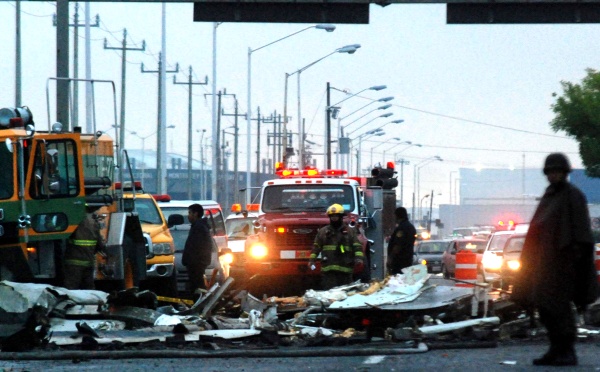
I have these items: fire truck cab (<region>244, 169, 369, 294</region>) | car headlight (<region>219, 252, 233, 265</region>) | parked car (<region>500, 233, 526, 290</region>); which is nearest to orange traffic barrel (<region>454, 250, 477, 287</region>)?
parked car (<region>500, 233, 526, 290</region>)

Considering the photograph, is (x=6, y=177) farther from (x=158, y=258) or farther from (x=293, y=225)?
(x=293, y=225)

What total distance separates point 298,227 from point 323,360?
454 inches

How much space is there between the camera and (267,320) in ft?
49.0

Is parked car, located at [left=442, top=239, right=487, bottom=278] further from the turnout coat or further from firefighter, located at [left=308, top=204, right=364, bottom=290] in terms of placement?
the turnout coat

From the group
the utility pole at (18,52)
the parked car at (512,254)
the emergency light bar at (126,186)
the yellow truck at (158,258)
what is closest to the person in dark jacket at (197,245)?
the emergency light bar at (126,186)

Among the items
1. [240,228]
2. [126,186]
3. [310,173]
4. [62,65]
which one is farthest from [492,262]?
[62,65]

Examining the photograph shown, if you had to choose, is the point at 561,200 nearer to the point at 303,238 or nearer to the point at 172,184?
the point at 303,238

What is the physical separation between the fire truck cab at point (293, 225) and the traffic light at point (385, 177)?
12.5ft

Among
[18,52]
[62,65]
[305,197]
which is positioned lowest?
[305,197]

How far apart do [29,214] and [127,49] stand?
46270 mm

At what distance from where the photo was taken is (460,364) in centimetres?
1052

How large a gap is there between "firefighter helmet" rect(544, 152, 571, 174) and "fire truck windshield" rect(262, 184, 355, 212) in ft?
44.2

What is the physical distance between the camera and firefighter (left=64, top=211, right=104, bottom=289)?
1662 centimetres

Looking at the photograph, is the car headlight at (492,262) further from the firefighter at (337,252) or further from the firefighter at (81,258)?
the firefighter at (81,258)
